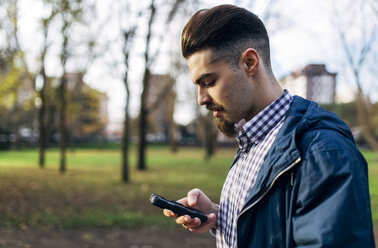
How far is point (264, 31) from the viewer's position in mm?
1623

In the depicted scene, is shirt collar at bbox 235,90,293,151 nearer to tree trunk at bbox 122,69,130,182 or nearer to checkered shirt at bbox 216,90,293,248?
checkered shirt at bbox 216,90,293,248

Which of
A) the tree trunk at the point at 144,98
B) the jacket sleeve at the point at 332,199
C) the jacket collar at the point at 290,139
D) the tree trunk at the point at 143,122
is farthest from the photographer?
the tree trunk at the point at 143,122

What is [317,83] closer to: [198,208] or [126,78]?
[126,78]

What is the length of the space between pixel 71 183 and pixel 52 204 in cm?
434

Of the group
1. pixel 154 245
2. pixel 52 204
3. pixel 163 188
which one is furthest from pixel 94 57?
pixel 154 245

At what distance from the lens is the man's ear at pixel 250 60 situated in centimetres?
153

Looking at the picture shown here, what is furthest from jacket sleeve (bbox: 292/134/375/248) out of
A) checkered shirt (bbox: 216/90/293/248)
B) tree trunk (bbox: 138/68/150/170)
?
tree trunk (bbox: 138/68/150/170)

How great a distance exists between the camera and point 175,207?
5.54 feet

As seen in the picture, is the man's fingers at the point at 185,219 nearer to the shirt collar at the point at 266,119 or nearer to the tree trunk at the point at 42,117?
the shirt collar at the point at 266,119

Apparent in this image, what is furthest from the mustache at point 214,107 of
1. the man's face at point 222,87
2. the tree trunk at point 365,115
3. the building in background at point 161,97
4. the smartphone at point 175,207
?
the building in background at point 161,97

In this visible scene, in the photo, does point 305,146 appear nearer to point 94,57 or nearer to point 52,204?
point 52,204

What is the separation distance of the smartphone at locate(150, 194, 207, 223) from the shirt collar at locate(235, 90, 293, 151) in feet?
1.53

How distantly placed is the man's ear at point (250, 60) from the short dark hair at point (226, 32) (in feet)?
0.10

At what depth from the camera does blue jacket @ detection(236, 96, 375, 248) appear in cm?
106
